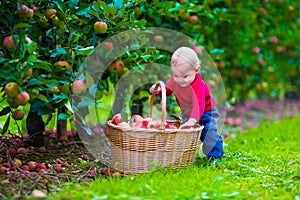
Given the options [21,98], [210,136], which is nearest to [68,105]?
[21,98]

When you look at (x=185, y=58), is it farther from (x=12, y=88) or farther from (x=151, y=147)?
(x=12, y=88)

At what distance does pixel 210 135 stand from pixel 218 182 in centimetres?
60

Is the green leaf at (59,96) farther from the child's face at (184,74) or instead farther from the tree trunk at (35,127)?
the child's face at (184,74)

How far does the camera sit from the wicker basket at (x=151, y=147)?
319 centimetres

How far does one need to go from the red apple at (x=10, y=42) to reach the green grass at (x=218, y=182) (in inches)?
33.4

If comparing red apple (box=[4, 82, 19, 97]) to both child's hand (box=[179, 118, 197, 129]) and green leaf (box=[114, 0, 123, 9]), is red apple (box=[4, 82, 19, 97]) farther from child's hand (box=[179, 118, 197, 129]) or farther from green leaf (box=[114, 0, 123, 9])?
child's hand (box=[179, 118, 197, 129])

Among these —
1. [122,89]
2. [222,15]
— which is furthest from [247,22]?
[122,89]

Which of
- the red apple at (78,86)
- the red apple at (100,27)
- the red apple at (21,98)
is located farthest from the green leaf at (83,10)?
the red apple at (21,98)

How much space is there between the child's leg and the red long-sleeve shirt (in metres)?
0.06

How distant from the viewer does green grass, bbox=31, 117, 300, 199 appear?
109 inches

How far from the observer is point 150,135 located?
125 inches

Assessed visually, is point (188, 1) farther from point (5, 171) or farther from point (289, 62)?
point (289, 62)

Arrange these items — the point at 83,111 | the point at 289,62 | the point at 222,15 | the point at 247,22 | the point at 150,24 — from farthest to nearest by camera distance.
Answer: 1. the point at 289,62
2. the point at 247,22
3. the point at 222,15
4. the point at 150,24
5. the point at 83,111

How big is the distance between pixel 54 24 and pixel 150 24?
4.26 feet
